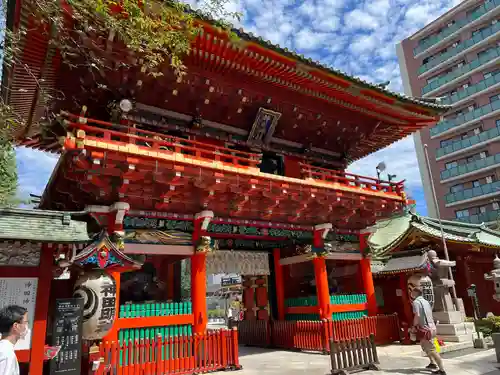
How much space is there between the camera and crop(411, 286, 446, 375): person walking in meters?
8.77

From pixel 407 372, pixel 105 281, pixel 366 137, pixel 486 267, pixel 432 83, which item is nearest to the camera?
pixel 105 281

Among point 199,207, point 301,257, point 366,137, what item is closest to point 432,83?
point 366,137

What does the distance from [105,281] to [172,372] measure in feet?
10.2

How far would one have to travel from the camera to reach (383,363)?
10.3m

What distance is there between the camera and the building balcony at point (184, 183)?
875 cm

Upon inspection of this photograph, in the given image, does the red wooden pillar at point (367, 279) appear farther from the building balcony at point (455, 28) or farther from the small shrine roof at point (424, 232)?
the building balcony at point (455, 28)

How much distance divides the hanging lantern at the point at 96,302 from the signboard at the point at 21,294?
0.86 metres

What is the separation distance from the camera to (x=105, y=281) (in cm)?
809

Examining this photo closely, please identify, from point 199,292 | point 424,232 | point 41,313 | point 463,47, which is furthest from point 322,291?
point 463,47

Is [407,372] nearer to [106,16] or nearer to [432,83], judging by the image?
[106,16]

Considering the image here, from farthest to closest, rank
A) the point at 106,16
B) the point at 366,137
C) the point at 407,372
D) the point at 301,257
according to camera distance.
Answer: the point at 366,137
the point at 301,257
the point at 407,372
the point at 106,16

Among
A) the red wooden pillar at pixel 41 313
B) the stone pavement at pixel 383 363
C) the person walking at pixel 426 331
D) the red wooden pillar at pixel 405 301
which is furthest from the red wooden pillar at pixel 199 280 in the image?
the red wooden pillar at pixel 405 301

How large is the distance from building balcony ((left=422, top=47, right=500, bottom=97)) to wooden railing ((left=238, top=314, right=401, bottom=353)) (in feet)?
118

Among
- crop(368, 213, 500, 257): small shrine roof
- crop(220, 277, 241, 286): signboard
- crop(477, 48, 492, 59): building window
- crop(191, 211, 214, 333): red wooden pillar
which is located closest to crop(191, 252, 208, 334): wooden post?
crop(191, 211, 214, 333): red wooden pillar
